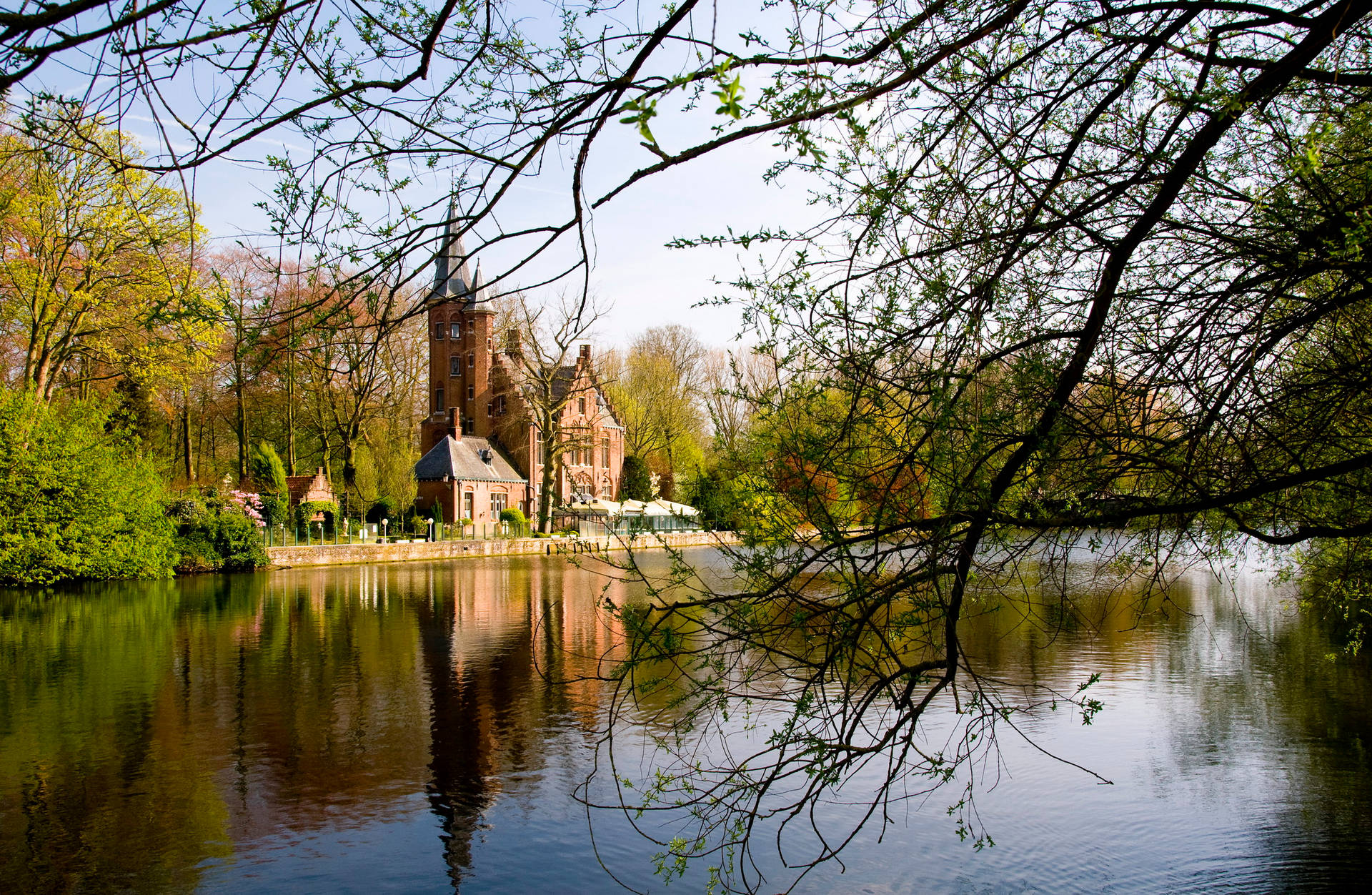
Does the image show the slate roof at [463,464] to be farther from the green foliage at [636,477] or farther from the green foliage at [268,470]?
the green foliage at [268,470]

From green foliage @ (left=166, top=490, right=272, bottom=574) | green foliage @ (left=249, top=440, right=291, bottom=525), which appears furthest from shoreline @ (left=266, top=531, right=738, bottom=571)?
green foliage @ (left=249, top=440, right=291, bottom=525)

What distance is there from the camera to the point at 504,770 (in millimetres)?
8820

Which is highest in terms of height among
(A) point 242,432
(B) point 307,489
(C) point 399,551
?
(A) point 242,432

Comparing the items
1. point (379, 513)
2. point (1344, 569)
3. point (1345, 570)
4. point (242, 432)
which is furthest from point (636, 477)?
point (1345, 570)

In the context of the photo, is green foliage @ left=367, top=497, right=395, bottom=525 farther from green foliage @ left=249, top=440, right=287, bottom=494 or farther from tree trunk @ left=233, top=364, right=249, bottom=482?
green foliage @ left=249, top=440, right=287, bottom=494

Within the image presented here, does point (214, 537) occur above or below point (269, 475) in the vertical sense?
below

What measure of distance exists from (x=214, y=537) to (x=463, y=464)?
20.2m

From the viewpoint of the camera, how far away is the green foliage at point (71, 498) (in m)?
20.3

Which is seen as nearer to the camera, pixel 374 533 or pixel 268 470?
pixel 268 470

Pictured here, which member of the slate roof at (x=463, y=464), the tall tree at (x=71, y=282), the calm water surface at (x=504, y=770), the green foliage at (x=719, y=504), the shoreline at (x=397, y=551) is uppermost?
the tall tree at (x=71, y=282)

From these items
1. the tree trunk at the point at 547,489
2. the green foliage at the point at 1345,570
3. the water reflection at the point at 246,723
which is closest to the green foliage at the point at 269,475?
the tree trunk at the point at 547,489

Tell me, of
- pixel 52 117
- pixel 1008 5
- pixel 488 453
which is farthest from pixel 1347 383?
pixel 488 453

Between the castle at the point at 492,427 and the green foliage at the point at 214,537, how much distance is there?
18.3 m

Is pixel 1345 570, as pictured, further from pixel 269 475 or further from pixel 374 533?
pixel 374 533
